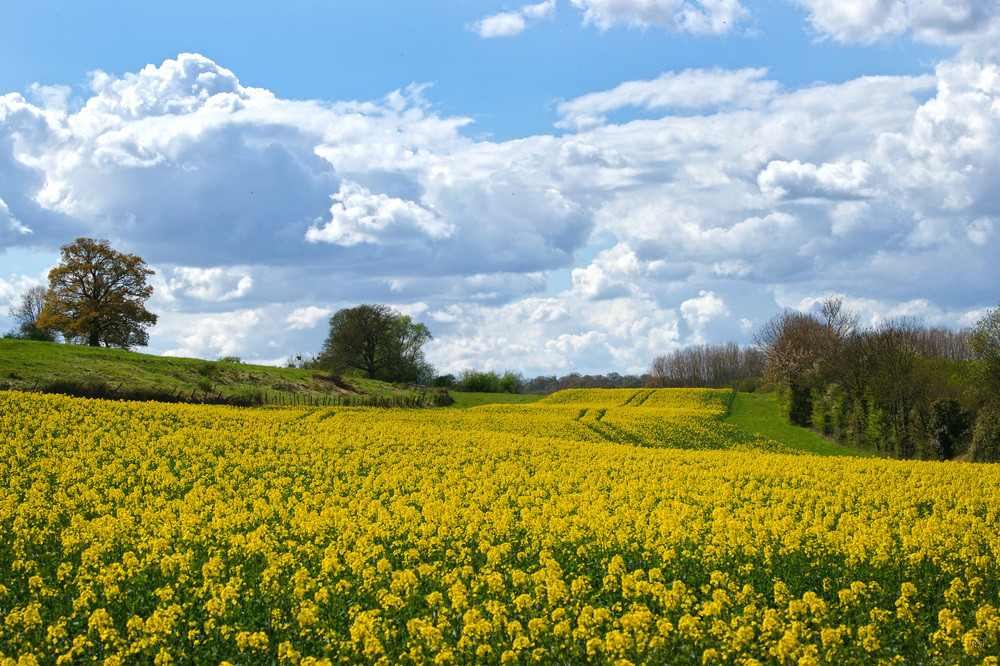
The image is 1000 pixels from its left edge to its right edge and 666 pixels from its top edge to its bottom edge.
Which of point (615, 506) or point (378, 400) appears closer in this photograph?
point (615, 506)

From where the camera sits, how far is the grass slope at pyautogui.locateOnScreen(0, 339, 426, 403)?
4041 centimetres

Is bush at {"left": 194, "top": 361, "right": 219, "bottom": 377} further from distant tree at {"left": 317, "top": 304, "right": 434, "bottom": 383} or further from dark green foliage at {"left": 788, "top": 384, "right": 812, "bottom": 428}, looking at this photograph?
dark green foliage at {"left": 788, "top": 384, "right": 812, "bottom": 428}

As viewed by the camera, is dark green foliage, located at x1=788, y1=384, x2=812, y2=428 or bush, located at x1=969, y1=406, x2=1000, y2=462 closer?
bush, located at x1=969, y1=406, x2=1000, y2=462

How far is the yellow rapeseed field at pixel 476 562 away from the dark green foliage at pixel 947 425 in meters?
20.7

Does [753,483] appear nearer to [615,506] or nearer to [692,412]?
[615,506]

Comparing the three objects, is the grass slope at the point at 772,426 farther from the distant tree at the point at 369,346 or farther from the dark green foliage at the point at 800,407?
the distant tree at the point at 369,346

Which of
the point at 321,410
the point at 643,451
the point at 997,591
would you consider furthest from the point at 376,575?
the point at 321,410

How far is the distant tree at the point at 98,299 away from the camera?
2424 inches

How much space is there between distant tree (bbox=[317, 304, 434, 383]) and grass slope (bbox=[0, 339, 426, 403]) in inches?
870

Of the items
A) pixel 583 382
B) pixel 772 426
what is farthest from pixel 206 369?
pixel 583 382

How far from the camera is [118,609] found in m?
9.16

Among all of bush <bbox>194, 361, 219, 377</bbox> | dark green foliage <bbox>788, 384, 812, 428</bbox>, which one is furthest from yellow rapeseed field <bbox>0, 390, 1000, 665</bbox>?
bush <bbox>194, 361, 219, 377</bbox>

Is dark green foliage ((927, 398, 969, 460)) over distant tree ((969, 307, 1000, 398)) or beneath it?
beneath

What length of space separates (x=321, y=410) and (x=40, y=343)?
24.9 meters
